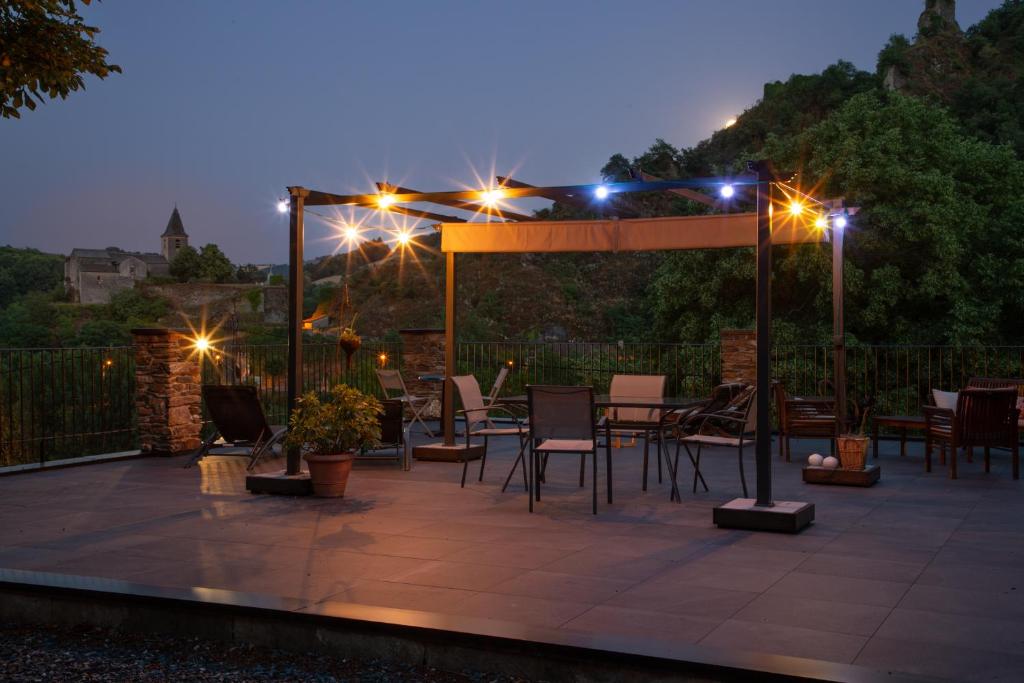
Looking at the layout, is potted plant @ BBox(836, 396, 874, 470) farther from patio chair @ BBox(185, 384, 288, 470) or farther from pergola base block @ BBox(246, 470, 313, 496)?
patio chair @ BBox(185, 384, 288, 470)

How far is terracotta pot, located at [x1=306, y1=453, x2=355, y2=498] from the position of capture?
6.52m

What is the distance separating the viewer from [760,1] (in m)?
47.3

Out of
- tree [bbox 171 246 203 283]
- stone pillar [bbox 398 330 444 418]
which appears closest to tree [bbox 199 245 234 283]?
tree [bbox 171 246 203 283]

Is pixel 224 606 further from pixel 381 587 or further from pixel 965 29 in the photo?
pixel 965 29

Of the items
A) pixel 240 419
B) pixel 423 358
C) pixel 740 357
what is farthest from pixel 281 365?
pixel 740 357

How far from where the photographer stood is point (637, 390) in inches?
320

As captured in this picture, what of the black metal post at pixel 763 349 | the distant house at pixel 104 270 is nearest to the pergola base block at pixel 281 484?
the black metal post at pixel 763 349

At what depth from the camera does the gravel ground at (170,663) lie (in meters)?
3.40

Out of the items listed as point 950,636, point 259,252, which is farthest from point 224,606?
point 259,252

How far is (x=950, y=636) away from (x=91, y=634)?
11.2 ft

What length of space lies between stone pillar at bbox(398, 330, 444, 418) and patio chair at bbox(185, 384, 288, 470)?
15.9 ft

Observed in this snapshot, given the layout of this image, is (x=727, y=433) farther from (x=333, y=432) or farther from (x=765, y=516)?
(x=333, y=432)

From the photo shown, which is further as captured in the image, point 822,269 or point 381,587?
point 822,269

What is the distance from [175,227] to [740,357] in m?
109
